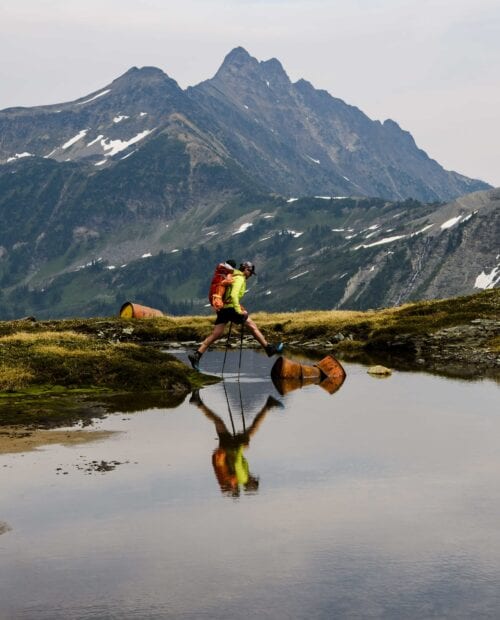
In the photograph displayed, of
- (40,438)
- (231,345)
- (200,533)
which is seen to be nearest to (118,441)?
(40,438)

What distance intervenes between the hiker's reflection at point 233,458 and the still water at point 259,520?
52 mm

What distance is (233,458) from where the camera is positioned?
51.8 feet

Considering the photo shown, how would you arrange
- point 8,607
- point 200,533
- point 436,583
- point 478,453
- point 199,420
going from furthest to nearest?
1. point 199,420
2. point 478,453
3. point 200,533
4. point 436,583
5. point 8,607

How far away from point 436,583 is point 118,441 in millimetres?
9189

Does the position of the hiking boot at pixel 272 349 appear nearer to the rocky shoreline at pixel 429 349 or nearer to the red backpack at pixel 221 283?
the red backpack at pixel 221 283

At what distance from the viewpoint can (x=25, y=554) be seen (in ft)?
33.8

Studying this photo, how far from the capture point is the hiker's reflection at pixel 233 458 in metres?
13.7

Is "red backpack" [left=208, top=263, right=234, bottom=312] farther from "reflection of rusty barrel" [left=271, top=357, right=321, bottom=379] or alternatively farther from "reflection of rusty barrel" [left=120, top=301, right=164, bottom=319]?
"reflection of rusty barrel" [left=120, top=301, right=164, bottom=319]

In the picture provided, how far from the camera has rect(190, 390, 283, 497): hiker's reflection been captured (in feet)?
44.8

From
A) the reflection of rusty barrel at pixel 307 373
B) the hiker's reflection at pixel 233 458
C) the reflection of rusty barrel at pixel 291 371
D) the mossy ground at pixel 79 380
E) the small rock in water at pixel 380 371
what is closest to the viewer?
the hiker's reflection at pixel 233 458


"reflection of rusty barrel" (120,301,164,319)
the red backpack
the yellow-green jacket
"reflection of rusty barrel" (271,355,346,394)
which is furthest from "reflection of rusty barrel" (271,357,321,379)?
"reflection of rusty barrel" (120,301,164,319)

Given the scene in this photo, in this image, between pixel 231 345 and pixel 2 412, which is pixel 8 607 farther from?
pixel 231 345

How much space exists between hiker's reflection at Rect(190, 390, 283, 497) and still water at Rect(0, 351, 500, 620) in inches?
2.0

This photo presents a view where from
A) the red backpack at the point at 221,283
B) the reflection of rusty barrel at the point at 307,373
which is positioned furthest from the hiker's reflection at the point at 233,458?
the reflection of rusty barrel at the point at 307,373
